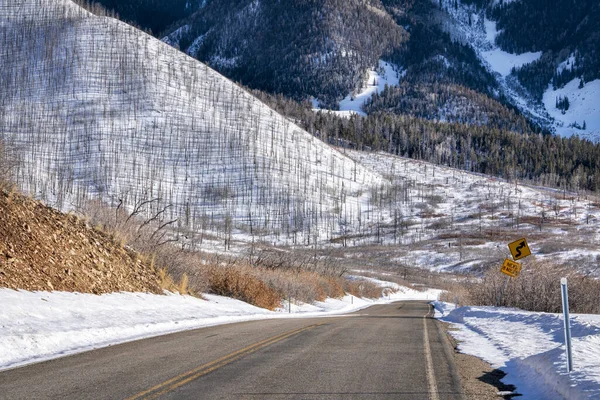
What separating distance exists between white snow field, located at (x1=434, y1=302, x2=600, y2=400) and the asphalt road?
115 cm

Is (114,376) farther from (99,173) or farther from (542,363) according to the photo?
(99,173)

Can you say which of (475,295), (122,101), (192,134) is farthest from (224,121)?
(475,295)

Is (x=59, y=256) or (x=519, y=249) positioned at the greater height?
(x=519, y=249)

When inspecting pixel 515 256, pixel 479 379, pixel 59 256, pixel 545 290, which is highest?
pixel 515 256

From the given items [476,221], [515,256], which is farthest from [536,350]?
[476,221]

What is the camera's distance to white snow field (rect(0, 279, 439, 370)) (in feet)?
38.2

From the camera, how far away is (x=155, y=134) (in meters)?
133

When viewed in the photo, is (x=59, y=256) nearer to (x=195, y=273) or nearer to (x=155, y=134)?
(x=195, y=273)

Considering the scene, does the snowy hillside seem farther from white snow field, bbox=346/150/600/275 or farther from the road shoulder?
the road shoulder

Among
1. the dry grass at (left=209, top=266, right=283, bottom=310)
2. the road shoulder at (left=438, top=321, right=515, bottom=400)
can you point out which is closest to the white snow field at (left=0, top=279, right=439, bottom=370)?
the dry grass at (left=209, top=266, right=283, bottom=310)

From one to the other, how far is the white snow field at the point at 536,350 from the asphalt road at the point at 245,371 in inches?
45.4

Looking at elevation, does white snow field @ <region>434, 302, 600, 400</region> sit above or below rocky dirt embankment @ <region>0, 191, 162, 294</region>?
below

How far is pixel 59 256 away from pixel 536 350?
13.8 metres

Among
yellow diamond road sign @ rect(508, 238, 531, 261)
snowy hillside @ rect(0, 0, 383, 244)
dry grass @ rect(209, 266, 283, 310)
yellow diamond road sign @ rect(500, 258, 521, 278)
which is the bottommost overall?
dry grass @ rect(209, 266, 283, 310)
